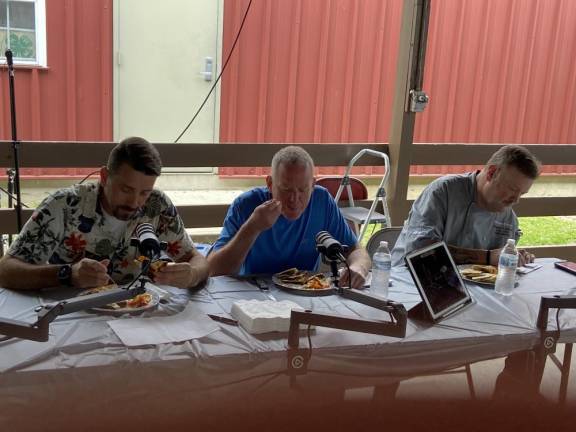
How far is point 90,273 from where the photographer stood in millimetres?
1807

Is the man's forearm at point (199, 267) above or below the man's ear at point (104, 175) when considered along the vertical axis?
below

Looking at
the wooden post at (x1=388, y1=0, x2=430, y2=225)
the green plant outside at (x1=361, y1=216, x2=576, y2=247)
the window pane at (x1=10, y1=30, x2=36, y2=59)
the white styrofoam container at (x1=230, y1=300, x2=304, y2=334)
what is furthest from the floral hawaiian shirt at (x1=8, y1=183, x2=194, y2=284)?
the green plant outside at (x1=361, y1=216, x2=576, y2=247)

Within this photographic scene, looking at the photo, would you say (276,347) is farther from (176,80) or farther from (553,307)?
(176,80)

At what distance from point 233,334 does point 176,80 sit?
4358mm

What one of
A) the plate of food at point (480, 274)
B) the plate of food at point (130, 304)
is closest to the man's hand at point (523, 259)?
the plate of food at point (480, 274)

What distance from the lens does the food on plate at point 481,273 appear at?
229 cm

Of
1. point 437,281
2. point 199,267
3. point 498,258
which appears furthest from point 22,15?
point 437,281

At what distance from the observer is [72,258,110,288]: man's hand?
1.80 metres

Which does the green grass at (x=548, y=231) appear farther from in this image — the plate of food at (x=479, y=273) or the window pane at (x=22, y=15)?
the window pane at (x=22, y=15)

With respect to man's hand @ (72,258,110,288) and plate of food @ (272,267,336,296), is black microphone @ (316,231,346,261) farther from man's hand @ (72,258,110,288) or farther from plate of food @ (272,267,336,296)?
man's hand @ (72,258,110,288)

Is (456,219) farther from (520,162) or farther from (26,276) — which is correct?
(26,276)

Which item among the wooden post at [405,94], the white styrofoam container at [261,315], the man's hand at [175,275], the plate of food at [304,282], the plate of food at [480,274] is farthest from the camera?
the wooden post at [405,94]

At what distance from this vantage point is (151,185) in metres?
2.01

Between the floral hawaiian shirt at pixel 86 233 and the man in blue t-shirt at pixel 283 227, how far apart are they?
193 millimetres
